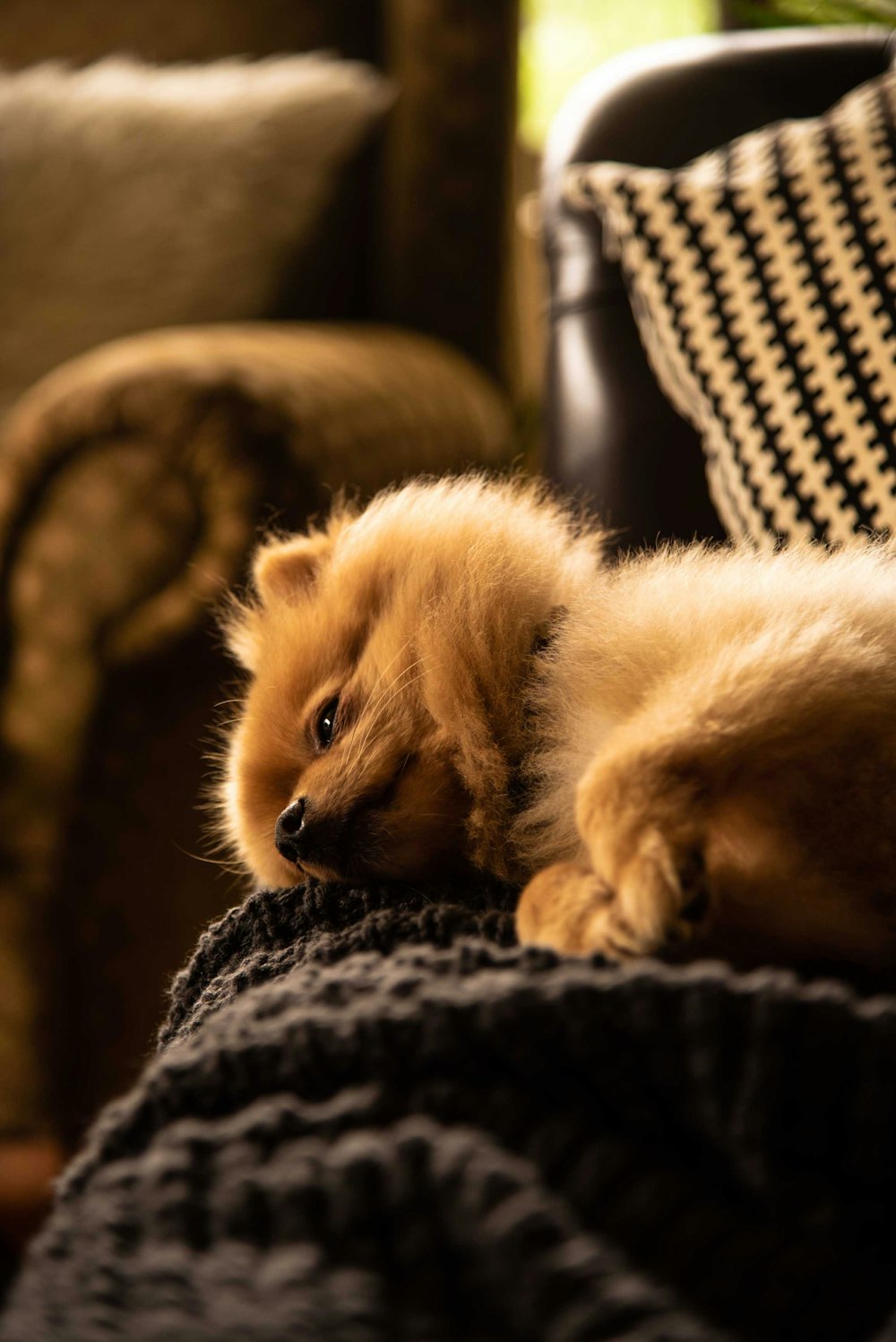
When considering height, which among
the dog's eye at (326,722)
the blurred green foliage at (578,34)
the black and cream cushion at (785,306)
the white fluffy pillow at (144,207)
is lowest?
the dog's eye at (326,722)

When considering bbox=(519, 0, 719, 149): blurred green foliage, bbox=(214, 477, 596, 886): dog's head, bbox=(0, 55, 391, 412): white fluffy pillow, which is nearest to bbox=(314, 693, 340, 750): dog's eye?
bbox=(214, 477, 596, 886): dog's head

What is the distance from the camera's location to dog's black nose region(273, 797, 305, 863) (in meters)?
1.01

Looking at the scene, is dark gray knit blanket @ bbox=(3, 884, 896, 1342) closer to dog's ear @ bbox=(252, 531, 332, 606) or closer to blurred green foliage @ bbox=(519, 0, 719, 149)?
dog's ear @ bbox=(252, 531, 332, 606)

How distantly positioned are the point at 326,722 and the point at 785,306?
2.22ft

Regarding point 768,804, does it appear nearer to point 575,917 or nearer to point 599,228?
point 575,917

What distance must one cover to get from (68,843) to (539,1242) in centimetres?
154

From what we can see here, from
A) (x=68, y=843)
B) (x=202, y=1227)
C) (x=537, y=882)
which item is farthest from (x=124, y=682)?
(x=202, y=1227)

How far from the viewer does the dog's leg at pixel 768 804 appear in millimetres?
712

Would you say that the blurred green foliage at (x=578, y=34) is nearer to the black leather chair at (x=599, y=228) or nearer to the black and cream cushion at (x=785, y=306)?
the black leather chair at (x=599, y=228)

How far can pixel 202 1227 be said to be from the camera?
0.51 metres

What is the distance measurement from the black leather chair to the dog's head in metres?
0.29

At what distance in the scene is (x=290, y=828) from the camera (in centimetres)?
102

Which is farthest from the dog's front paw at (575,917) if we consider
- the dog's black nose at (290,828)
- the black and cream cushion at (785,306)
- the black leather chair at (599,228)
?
the black leather chair at (599,228)

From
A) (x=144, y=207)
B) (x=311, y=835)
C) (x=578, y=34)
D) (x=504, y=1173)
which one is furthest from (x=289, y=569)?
(x=578, y=34)
